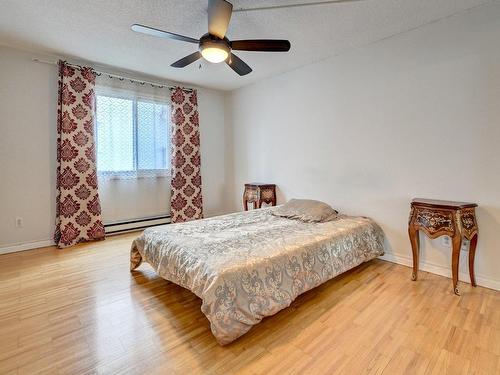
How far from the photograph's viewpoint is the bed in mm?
1576

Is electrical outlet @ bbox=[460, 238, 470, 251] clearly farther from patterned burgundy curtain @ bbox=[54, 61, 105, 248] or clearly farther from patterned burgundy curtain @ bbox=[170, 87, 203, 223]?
patterned burgundy curtain @ bbox=[54, 61, 105, 248]

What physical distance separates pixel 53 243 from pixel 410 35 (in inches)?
190

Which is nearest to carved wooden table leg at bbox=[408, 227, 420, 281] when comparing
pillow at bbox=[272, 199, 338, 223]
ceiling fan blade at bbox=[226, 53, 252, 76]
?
pillow at bbox=[272, 199, 338, 223]

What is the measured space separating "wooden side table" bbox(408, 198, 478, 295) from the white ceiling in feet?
5.59

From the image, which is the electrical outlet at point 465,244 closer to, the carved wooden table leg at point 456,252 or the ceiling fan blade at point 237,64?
the carved wooden table leg at point 456,252

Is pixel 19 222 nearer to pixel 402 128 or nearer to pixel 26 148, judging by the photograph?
pixel 26 148

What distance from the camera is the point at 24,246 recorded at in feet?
10.5

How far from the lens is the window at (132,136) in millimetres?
3680

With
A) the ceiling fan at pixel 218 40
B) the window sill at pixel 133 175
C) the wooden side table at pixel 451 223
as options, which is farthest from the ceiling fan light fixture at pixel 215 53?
the window sill at pixel 133 175

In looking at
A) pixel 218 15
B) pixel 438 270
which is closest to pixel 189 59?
pixel 218 15

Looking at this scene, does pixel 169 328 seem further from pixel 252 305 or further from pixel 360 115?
pixel 360 115

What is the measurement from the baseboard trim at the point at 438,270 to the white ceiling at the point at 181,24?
7.67ft

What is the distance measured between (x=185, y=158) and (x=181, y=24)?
2.27 meters

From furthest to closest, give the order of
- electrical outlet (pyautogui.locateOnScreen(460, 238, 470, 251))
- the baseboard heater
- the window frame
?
the baseboard heater < the window frame < electrical outlet (pyautogui.locateOnScreen(460, 238, 470, 251))
